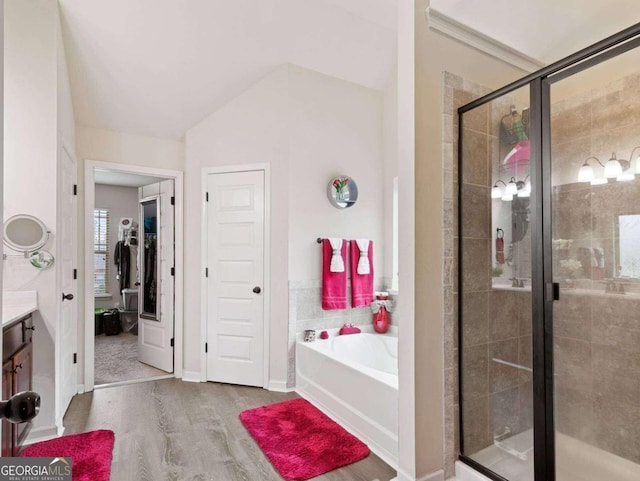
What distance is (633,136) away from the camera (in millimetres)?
1525

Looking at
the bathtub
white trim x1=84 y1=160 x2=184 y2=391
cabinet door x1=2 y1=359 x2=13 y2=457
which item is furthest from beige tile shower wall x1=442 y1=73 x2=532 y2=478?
white trim x1=84 y1=160 x2=184 y2=391

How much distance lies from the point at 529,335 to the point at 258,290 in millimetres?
2263

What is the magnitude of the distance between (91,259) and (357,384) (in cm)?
261

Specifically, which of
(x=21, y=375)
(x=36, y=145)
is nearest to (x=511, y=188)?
(x=21, y=375)

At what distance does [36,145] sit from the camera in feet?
8.11

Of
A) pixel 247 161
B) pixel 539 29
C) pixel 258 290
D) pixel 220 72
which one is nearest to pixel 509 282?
pixel 539 29

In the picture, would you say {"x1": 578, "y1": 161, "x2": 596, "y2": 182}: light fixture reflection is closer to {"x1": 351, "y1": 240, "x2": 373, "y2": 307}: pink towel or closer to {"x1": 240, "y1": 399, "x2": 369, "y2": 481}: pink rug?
{"x1": 240, "y1": 399, "x2": 369, "y2": 481}: pink rug

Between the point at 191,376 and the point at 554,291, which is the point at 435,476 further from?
the point at 191,376

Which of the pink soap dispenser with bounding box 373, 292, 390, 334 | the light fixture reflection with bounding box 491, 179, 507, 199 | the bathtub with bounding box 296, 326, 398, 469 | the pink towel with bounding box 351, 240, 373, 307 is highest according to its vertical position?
the light fixture reflection with bounding box 491, 179, 507, 199

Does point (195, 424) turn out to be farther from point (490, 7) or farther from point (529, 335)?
point (490, 7)

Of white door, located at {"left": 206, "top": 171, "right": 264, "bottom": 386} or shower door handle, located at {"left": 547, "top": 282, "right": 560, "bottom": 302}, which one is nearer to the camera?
shower door handle, located at {"left": 547, "top": 282, "right": 560, "bottom": 302}

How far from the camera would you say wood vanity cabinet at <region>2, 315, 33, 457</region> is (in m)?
1.76

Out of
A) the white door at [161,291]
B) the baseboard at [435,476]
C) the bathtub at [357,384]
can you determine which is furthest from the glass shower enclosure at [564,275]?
the white door at [161,291]

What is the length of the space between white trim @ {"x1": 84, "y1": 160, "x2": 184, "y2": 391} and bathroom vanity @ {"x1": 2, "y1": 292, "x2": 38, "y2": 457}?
1025mm
